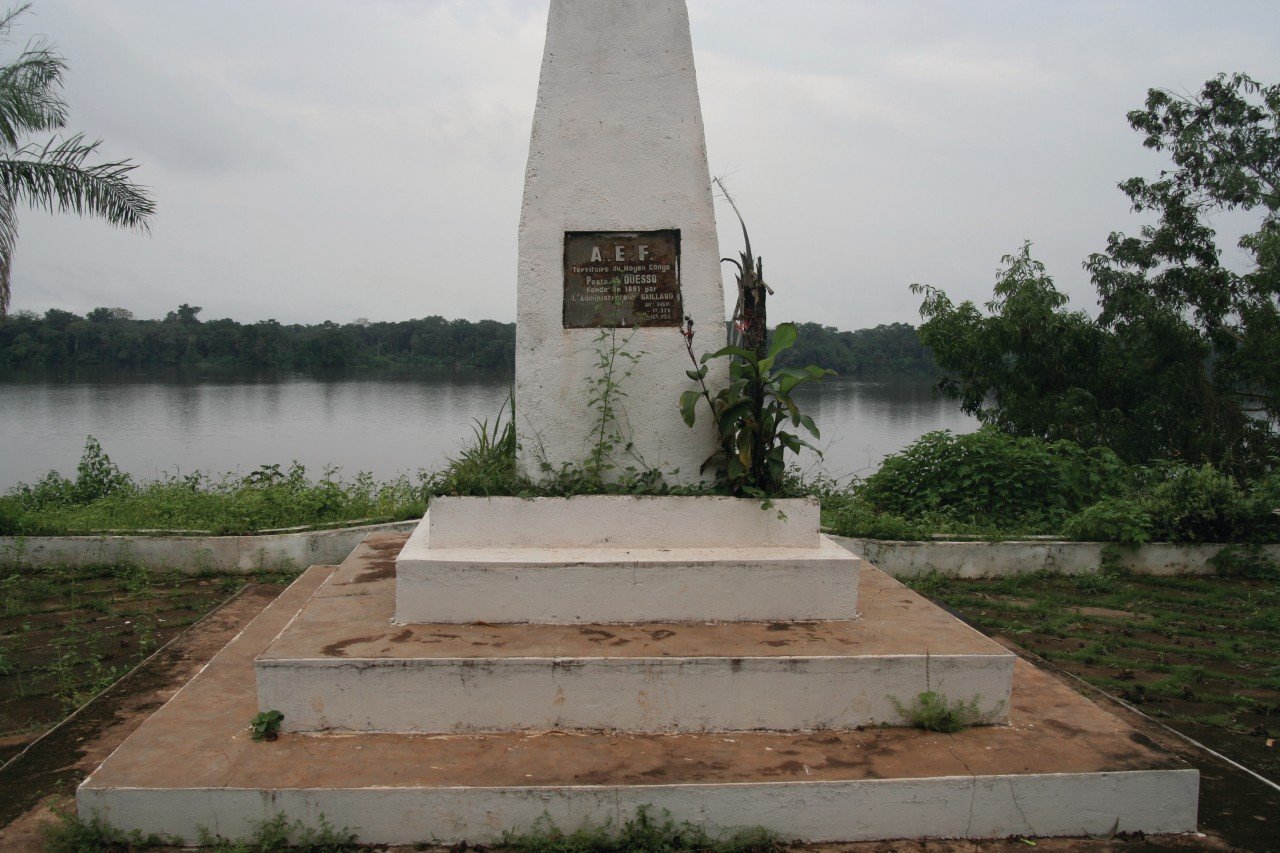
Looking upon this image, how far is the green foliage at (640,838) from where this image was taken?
295cm

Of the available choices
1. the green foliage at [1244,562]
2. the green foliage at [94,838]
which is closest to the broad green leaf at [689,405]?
the green foliage at [94,838]

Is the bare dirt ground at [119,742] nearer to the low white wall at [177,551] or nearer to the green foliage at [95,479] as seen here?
the low white wall at [177,551]

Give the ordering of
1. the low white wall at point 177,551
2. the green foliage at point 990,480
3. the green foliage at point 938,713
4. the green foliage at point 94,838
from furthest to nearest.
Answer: the green foliage at point 990,480
the low white wall at point 177,551
the green foliage at point 938,713
the green foliage at point 94,838

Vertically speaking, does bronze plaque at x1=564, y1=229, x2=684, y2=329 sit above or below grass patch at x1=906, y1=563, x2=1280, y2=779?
above

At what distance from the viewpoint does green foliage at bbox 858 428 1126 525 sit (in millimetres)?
8016

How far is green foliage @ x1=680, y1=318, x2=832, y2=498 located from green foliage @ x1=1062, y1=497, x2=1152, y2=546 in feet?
13.4

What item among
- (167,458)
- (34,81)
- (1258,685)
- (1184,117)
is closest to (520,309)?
(1258,685)

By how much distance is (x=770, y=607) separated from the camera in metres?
3.94

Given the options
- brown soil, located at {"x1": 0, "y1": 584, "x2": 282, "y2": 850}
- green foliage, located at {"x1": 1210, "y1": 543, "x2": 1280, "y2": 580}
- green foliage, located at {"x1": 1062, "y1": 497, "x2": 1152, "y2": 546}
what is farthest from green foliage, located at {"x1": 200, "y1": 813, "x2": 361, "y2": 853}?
green foliage, located at {"x1": 1210, "y1": 543, "x2": 1280, "y2": 580}

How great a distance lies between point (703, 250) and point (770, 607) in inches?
65.3

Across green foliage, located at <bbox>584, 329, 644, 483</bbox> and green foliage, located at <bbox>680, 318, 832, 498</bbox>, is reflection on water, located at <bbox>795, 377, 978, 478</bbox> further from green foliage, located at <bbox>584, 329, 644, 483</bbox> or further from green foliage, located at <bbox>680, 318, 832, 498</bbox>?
green foliage, located at <bbox>584, 329, 644, 483</bbox>

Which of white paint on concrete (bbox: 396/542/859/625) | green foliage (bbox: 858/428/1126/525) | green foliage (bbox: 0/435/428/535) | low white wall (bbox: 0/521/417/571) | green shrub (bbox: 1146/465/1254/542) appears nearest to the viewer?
white paint on concrete (bbox: 396/542/859/625)

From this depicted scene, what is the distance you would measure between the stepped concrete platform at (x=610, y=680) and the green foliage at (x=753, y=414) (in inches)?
30.5

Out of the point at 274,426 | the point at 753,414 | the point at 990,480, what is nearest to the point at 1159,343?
the point at 990,480
